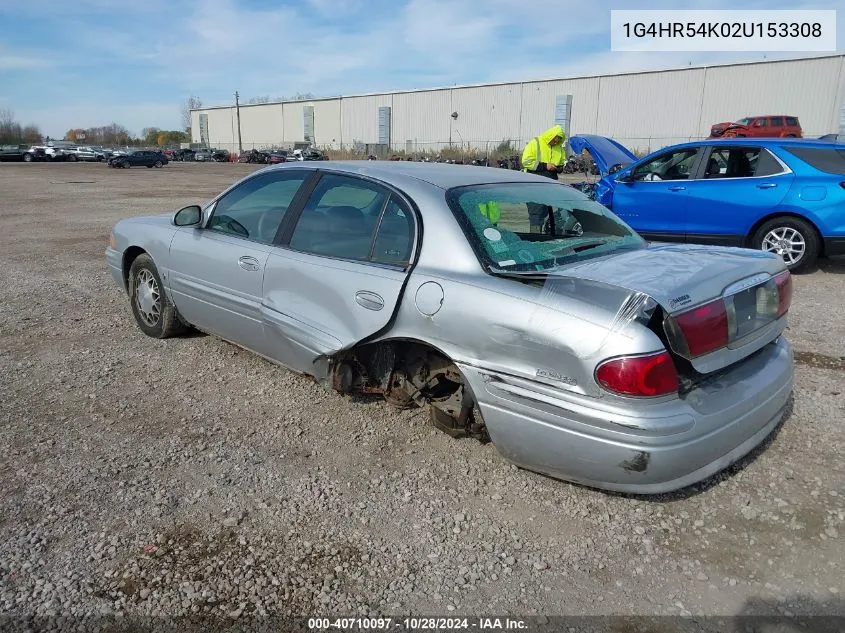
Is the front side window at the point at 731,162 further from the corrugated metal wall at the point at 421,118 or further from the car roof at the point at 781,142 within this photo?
the corrugated metal wall at the point at 421,118

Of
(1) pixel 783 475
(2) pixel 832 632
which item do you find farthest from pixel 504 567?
(1) pixel 783 475

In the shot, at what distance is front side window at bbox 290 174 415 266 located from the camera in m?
3.21

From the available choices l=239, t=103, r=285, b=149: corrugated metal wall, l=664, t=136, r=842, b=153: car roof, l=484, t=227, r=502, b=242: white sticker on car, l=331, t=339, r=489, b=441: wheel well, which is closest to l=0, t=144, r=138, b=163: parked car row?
l=239, t=103, r=285, b=149: corrugated metal wall

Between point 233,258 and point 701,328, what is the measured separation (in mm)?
2739

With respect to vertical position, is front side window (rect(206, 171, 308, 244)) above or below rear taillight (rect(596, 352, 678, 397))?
above

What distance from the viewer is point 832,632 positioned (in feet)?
6.85

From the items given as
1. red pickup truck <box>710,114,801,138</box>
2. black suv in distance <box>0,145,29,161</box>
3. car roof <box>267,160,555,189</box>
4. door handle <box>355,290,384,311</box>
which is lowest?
door handle <box>355,290,384,311</box>

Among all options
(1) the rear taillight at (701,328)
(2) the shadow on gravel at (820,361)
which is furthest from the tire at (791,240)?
(1) the rear taillight at (701,328)

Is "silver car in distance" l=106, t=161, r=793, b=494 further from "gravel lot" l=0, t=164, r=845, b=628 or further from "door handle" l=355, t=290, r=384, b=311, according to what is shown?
"gravel lot" l=0, t=164, r=845, b=628

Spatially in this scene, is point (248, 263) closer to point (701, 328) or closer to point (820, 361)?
point (701, 328)

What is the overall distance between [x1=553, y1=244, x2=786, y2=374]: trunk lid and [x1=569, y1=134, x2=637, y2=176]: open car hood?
607cm

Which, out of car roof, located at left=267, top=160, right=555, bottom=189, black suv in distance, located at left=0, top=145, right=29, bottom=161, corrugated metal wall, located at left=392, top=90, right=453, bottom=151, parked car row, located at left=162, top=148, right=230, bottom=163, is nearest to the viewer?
car roof, located at left=267, top=160, right=555, bottom=189

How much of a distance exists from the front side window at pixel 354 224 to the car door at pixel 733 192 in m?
5.65

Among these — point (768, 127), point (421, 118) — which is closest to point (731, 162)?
point (768, 127)
